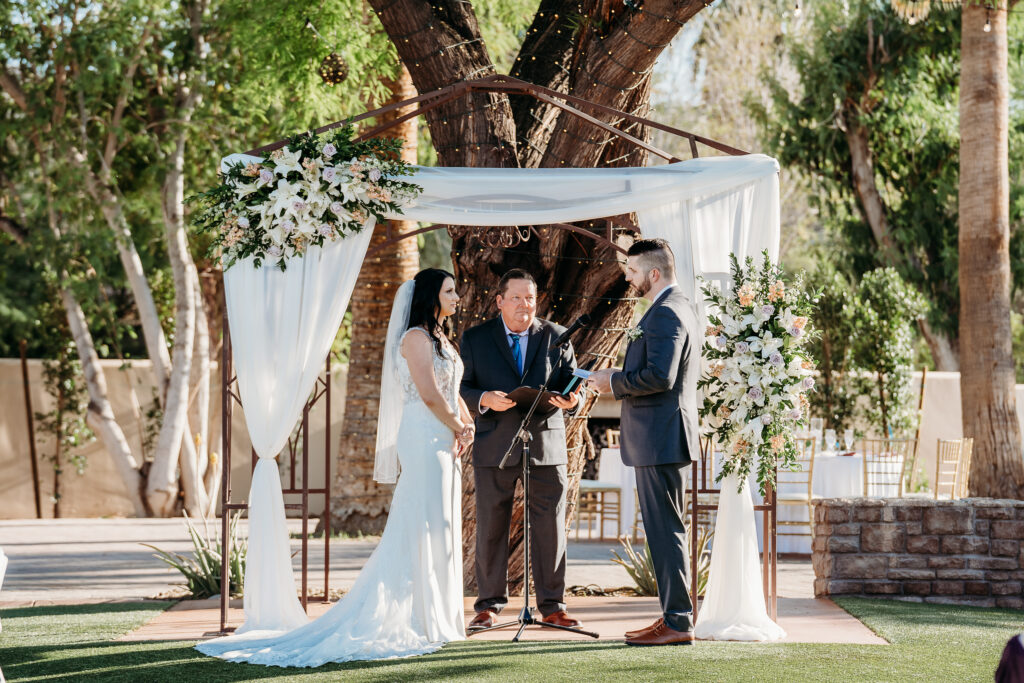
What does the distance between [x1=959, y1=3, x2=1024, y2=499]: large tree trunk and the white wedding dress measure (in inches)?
243

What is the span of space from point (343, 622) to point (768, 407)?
2.45 m

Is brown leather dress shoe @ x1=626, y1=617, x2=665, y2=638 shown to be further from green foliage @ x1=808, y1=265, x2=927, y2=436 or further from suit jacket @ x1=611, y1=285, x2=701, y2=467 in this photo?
green foliage @ x1=808, y1=265, x2=927, y2=436

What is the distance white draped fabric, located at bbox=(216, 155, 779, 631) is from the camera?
607 cm

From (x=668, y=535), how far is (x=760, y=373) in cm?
101

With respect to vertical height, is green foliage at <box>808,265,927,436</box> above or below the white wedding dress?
above

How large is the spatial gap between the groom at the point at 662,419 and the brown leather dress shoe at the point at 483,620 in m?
0.76

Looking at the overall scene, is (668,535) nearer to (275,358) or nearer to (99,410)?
(275,358)

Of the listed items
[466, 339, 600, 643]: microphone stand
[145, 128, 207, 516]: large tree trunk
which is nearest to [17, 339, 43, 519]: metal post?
[145, 128, 207, 516]: large tree trunk

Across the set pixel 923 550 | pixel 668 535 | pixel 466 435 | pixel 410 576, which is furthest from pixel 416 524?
pixel 923 550

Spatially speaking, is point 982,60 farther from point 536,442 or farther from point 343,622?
point 343,622

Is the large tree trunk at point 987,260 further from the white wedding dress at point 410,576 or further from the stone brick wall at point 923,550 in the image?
the white wedding dress at point 410,576

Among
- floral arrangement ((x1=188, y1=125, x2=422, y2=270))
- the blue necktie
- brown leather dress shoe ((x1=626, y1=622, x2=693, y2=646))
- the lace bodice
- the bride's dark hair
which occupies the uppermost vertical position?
floral arrangement ((x1=188, y1=125, x2=422, y2=270))

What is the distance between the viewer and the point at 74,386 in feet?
48.0

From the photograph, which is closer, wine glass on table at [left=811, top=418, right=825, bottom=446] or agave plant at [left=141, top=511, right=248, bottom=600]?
agave plant at [left=141, top=511, right=248, bottom=600]
